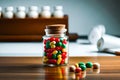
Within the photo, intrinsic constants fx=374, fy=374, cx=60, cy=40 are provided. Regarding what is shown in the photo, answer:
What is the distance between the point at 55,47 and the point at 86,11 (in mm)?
2151

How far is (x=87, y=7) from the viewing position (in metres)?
3.77

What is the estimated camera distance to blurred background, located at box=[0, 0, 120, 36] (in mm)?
3764

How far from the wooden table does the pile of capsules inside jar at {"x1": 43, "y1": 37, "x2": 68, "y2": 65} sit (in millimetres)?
40

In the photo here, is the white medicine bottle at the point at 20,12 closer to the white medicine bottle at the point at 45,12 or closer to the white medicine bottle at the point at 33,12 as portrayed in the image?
the white medicine bottle at the point at 33,12

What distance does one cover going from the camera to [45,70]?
155 centimetres

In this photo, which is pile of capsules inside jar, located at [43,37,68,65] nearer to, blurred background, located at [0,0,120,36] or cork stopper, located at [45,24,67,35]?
cork stopper, located at [45,24,67,35]

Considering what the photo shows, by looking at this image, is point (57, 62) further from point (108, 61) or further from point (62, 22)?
point (62, 22)

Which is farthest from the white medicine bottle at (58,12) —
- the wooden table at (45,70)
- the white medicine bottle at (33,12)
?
the wooden table at (45,70)

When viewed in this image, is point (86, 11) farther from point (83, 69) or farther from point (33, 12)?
point (83, 69)

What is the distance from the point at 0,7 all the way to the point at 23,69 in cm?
211

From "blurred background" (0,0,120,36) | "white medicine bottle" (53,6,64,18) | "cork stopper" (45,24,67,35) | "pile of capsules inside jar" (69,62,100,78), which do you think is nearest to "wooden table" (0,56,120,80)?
"pile of capsules inside jar" (69,62,100,78)

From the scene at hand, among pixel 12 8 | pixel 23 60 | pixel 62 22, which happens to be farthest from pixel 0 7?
pixel 23 60

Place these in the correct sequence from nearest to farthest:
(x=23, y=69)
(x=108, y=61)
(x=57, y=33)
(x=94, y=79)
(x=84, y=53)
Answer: (x=94, y=79), (x=23, y=69), (x=57, y=33), (x=108, y=61), (x=84, y=53)

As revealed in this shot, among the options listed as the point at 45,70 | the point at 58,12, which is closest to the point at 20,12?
the point at 58,12
